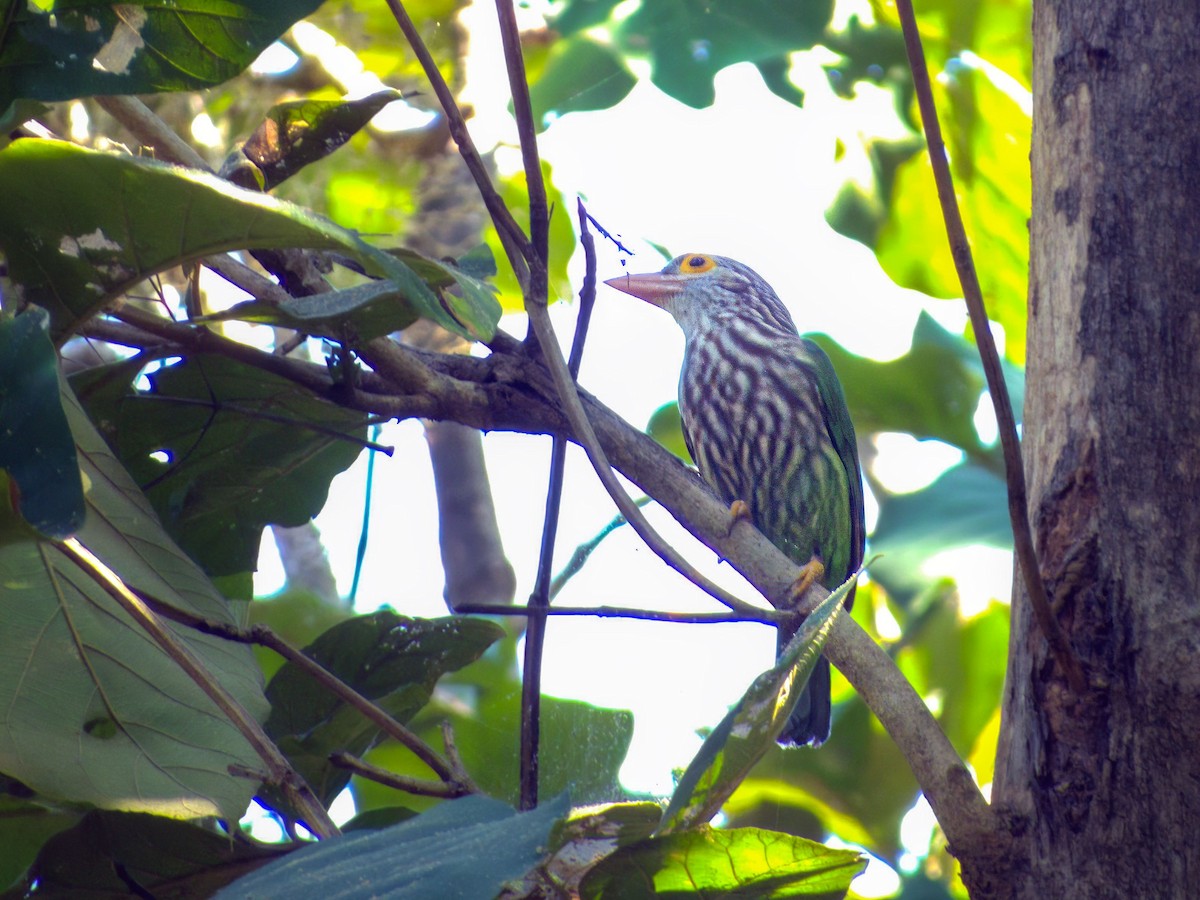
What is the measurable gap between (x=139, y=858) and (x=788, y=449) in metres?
2.38

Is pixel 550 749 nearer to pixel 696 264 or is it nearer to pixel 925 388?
pixel 925 388

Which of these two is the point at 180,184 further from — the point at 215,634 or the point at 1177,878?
the point at 1177,878

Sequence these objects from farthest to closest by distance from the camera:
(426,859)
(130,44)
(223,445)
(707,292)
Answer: (707,292) → (223,445) → (130,44) → (426,859)

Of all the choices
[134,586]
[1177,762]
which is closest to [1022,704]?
[1177,762]

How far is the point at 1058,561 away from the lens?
1.50m

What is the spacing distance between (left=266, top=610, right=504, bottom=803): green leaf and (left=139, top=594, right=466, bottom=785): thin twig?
368 mm

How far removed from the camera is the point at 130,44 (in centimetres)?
144

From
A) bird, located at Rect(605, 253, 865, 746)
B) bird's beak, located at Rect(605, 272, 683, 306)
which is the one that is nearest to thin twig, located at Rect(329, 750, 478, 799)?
bird, located at Rect(605, 253, 865, 746)

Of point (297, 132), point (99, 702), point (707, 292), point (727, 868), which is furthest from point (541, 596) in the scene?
point (707, 292)

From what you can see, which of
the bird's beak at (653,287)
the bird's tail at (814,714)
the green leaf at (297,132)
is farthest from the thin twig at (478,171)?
the bird's beak at (653,287)

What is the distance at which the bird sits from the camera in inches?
138

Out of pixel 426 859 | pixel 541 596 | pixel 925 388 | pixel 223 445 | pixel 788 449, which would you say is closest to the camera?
pixel 426 859

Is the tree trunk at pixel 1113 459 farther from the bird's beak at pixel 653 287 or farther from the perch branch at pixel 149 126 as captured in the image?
the bird's beak at pixel 653 287

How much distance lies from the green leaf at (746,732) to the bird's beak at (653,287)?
10.1ft
